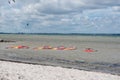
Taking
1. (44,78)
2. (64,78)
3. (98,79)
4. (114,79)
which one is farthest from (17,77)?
(114,79)

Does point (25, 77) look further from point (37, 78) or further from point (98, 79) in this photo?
point (98, 79)

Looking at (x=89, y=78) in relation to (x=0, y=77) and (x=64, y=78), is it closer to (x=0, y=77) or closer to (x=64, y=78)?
(x=64, y=78)

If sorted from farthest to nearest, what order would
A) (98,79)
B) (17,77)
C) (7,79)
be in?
(98,79) → (17,77) → (7,79)

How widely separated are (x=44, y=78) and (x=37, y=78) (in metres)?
0.44

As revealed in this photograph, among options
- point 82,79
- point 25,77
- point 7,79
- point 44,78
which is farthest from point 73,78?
point 7,79

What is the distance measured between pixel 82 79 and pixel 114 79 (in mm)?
2494

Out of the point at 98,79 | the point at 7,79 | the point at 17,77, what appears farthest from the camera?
the point at 98,79

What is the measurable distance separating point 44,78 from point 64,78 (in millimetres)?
1137

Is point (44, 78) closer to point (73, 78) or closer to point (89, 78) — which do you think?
point (73, 78)

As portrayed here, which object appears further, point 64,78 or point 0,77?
point 64,78

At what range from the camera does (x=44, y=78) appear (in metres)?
16.0

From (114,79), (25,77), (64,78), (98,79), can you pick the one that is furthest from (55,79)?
(114,79)

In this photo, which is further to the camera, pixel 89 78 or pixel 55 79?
pixel 89 78

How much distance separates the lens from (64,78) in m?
16.2
